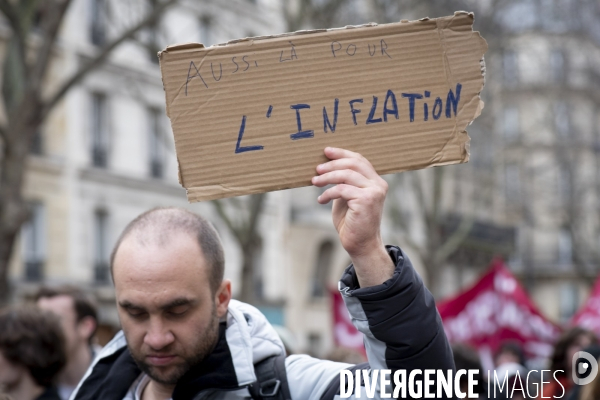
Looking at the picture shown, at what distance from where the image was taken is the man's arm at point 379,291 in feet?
8.30

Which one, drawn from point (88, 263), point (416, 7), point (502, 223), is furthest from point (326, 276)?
point (502, 223)

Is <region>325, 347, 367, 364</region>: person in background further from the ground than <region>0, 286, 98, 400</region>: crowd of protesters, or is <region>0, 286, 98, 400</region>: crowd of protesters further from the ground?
<region>0, 286, 98, 400</region>: crowd of protesters

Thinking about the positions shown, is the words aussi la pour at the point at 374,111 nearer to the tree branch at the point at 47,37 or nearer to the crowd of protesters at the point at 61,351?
the crowd of protesters at the point at 61,351

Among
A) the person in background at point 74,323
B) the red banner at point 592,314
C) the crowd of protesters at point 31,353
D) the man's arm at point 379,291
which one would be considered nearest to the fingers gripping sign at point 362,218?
the man's arm at point 379,291

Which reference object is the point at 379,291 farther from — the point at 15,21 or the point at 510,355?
the point at 15,21

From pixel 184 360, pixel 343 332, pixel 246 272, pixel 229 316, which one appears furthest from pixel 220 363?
pixel 246 272

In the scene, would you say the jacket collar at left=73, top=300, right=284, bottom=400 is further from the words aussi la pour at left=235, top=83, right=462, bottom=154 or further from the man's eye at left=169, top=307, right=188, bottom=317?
the words aussi la pour at left=235, top=83, right=462, bottom=154

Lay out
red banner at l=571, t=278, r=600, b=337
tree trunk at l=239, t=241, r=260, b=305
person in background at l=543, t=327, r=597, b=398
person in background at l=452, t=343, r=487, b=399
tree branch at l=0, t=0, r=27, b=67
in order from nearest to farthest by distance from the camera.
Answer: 1. person in background at l=452, t=343, r=487, b=399
2. person in background at l=543, t=327, r=597, b=398
3. tree branch at l=0, t=0, r=27, b=67
4. red banner at l=571, t=278, r=600, b=337
5. tree trunk at l=239, t=241, r=260, b=305

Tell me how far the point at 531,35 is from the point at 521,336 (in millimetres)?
13192

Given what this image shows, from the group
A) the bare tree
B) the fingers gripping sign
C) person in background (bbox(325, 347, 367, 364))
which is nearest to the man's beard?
the fingers gripping sign

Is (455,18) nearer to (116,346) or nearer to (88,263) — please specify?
(116,346)

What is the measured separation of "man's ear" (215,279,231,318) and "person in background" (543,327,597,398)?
14.3 ft

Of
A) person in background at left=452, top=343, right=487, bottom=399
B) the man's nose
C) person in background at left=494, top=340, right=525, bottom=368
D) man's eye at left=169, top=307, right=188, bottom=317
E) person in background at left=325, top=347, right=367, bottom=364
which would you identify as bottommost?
person in background at left=494, top=340, right=525, bottom=368

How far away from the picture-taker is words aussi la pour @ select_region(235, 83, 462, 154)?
8.94ft
